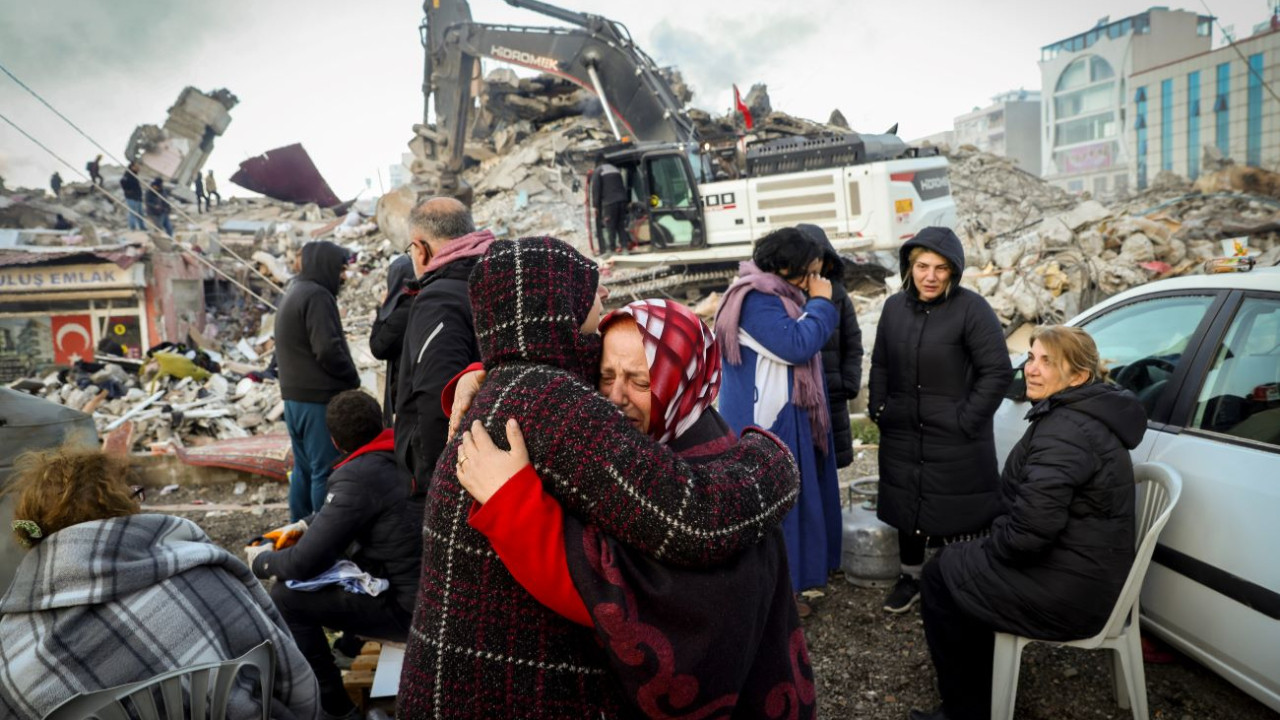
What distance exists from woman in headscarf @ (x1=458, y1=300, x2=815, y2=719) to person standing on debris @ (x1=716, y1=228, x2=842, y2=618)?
78.2 inches

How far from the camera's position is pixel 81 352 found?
40.9ft

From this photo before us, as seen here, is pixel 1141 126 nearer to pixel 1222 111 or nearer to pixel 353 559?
pixel 1222 111

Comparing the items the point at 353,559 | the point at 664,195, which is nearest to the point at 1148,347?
the point at 353,559

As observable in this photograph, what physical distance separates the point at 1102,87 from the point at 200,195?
46.2m

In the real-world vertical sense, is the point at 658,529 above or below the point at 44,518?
above

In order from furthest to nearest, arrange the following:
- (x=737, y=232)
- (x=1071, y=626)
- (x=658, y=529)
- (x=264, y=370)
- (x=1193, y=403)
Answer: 1. (x=737, y=232)
2. (x=264, y=370)
3. (x=1193, y=403)
4. (x=1071, y=626)
5. (x=658, y=529)

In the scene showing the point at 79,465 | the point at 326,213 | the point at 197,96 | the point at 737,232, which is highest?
the point at 197,96

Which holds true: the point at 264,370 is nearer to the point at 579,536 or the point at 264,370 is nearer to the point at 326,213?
the point at 579,536

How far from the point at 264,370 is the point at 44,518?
31.4 feet

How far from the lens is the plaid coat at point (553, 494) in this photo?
3.63 feet

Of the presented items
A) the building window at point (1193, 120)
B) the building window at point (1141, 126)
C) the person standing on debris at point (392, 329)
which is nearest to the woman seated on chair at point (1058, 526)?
the person standing on debris at point (392, 329)

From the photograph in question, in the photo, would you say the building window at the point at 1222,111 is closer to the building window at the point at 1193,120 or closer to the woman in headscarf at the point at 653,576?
the building window at the point at 1193,120

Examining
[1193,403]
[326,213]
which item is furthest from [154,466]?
[326,213]

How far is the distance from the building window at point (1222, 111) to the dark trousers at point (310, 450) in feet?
119
